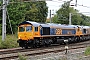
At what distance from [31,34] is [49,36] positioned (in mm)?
3446

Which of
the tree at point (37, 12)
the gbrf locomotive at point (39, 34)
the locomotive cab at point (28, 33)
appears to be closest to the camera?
the locomotive cab at point (28, 33)

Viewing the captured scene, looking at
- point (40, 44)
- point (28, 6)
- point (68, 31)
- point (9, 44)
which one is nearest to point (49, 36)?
point (40, 44)

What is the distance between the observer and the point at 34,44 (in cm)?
2431

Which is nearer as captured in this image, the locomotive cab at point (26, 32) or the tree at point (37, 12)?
the locomotive cab at point (26, 32)

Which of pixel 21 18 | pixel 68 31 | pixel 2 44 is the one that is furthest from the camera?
pixel 21 18

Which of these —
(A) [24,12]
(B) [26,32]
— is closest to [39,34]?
(B) [26,32]

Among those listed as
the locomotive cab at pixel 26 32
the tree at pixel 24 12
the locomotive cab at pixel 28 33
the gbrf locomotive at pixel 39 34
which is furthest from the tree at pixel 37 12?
the locomotive cab at pixel 28 33

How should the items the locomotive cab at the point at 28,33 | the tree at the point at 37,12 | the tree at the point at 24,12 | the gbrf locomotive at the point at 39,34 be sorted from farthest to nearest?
the tree at the point at 37,12
the tree at the point at 24,12
the gbrf locomotive at the point at 39,34
the locomotive cab at the point at 28,33

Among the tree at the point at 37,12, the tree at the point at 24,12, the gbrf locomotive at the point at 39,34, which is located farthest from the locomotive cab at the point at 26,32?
the tree at the point at 37,12

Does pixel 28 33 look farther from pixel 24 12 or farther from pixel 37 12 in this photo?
pixel 37 12

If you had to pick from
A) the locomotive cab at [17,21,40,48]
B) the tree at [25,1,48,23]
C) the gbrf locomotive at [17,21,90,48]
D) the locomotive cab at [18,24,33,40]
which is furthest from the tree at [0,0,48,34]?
the locomotive cab at [17,21,40,48]

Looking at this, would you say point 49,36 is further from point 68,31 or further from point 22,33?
point 68,31

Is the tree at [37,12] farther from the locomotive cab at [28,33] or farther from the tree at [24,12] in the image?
the locomotive cab at [28,33]

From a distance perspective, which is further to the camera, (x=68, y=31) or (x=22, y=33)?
(x=68, y=31)
